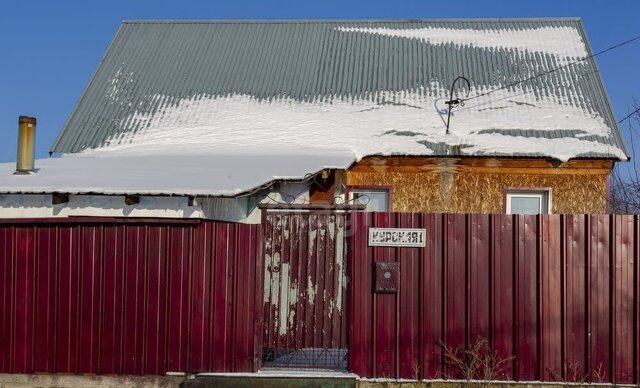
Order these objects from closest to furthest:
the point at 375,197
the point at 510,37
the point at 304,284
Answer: the point at 304,284 → the point at 375,197 → the point at 510,37

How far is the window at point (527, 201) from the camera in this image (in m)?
14.0

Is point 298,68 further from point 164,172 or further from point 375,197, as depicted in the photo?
point 164,172

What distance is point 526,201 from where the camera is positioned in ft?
46.3

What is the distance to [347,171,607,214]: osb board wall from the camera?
13750mm

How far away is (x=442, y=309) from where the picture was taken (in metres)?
7.95

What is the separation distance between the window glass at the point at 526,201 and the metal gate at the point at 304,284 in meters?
6.98

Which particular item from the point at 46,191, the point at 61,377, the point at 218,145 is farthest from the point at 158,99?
the point at 61,377

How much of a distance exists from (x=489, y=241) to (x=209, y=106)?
31.0 ft

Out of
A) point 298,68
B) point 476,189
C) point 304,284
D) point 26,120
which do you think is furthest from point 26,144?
point 476,189

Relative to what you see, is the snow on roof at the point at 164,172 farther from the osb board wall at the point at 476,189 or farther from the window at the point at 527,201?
the window at the point at 527,201

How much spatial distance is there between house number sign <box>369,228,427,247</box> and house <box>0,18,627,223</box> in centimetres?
210

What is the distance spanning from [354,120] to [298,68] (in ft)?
10.2

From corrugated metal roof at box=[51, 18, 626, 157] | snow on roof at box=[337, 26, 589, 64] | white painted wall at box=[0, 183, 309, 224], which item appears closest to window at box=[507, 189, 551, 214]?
corrugated metal roof at box=[51, 18, 626, 157]

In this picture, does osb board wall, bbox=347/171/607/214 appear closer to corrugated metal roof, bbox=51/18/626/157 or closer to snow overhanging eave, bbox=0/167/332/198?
corrugated metal roof, bbox=51/18/626/157
